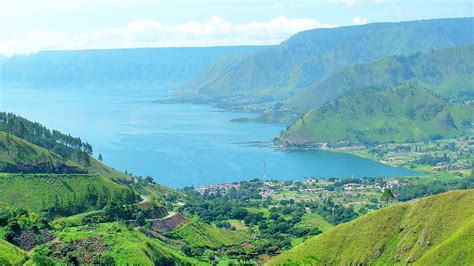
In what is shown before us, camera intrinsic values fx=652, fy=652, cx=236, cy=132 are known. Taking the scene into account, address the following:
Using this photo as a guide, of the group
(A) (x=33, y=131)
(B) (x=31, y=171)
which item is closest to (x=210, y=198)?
(A) (x=33, y=131)

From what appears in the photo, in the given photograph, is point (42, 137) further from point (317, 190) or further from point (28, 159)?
point (317, 190)

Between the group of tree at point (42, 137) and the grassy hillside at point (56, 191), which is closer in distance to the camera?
the grassy hillside at point (56, 191)

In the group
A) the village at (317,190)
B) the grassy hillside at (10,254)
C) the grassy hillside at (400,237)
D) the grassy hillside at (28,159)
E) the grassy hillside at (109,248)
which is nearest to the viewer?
the grassy hillside at (10,254)

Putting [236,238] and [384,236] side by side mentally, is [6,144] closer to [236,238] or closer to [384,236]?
[236,238]

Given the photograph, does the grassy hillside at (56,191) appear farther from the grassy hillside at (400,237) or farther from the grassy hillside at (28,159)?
the grassy hillside at (400,237)

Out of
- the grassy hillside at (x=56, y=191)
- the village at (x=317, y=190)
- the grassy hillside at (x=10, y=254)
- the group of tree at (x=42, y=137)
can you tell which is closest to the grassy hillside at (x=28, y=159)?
the group of tree at (x=42, y=137)

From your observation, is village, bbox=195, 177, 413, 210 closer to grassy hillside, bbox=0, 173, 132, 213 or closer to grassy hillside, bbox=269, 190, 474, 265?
grassy hillside, bbox=0, 173, 132, 213

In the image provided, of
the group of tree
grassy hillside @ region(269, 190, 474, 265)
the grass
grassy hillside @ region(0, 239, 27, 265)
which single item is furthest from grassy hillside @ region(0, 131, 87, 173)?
grassy hillside @ region(269, 190, 474, 265)
